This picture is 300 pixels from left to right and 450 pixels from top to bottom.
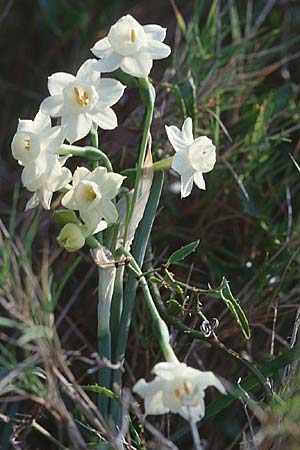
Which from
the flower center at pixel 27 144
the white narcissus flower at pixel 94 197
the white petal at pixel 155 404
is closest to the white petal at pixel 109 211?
the white narcissus flower at pixel 94 197

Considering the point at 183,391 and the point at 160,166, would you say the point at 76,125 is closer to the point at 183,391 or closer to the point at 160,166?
the point at 160,166

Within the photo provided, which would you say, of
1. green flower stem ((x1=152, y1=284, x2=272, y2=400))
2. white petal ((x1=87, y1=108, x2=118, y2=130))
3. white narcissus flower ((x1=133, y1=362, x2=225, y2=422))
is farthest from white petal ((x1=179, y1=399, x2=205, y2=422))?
white petal ((x1=87, y1=108, x2=118, y2=130))

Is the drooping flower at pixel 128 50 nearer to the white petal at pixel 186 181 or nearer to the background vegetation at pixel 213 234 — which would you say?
the white petal at pixel 186 181

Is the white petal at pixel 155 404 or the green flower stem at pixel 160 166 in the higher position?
the green flower stem at pixel 160 166

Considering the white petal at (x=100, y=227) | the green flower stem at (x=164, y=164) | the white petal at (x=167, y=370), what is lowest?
the white petal at (x=167, y=370)

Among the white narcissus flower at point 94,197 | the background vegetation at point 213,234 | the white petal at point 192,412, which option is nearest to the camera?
the white petal at point 192,412

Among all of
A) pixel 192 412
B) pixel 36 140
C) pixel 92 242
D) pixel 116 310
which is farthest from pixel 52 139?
pixel 192 412

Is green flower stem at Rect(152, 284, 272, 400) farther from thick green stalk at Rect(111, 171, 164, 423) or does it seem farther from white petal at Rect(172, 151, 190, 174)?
white petal at Rect(172, 151, 190, 174)
